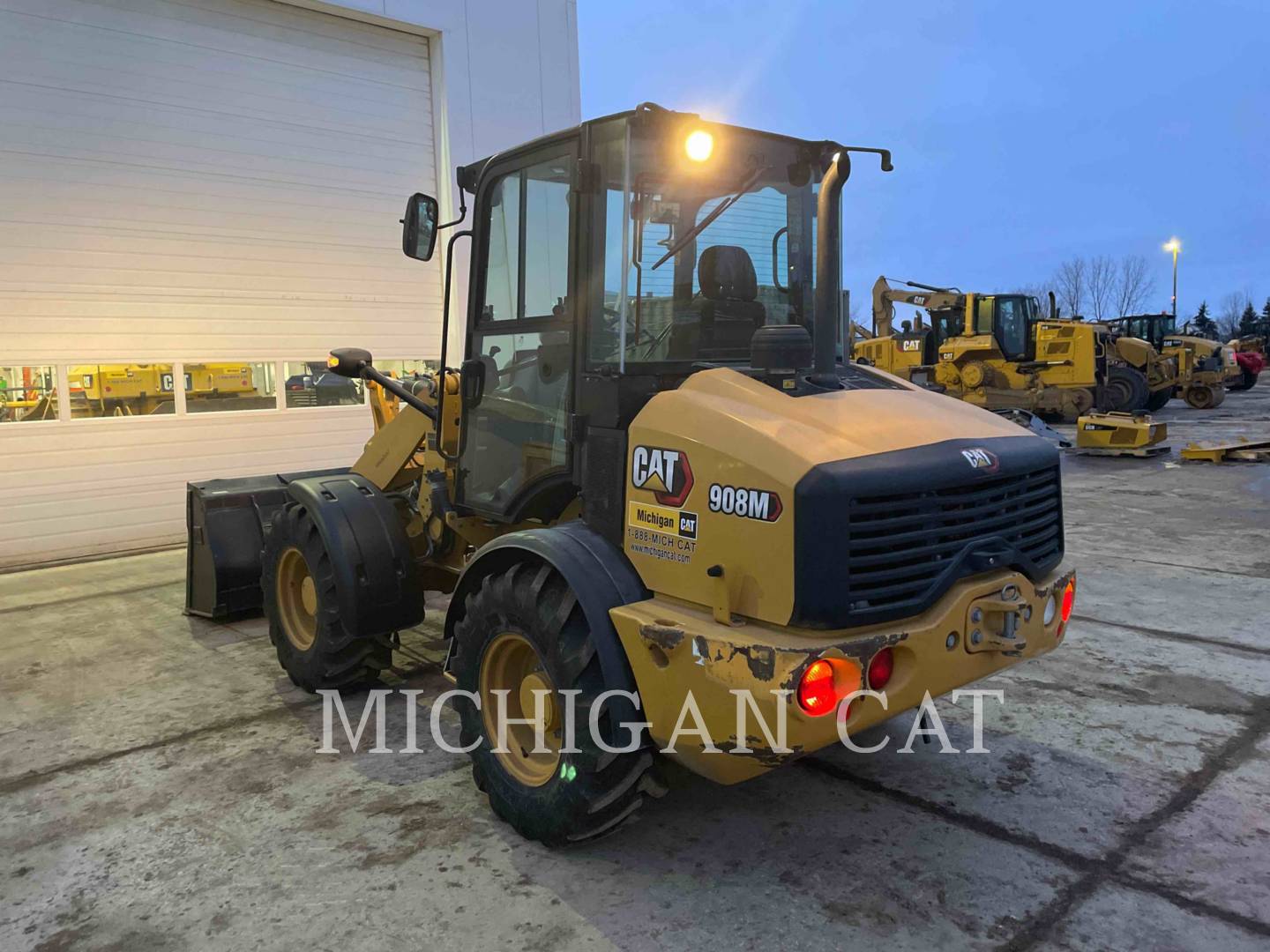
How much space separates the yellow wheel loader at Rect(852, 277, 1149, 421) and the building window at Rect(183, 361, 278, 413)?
1278cm

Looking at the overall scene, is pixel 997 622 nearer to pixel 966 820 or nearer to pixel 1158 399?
pixel 966 820

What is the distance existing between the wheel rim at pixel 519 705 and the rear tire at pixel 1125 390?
19.6m

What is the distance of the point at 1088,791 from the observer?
3443mm

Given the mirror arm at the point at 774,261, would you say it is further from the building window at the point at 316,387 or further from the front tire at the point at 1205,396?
the front tire at the point at 1205,396

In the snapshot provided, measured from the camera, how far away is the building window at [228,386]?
8.85 meters

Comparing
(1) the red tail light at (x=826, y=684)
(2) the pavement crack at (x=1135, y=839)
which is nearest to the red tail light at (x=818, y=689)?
(1) the red tail light at (x=826, y=684)

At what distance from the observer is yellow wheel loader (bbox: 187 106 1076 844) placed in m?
2.56

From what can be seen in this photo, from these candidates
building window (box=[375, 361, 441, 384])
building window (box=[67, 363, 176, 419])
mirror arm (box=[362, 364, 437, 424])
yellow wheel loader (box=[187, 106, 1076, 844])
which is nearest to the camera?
yellow wheel loader (box=[187, 106, 1076, 844])

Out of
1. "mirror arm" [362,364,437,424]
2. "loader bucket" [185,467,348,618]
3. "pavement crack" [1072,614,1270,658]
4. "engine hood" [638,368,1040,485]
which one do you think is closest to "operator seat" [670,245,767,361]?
"engine hood" [638,368,1040,485]

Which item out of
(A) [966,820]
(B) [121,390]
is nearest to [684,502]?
(A) [966,820]

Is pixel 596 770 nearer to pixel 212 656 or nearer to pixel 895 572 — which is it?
pixel 895 572

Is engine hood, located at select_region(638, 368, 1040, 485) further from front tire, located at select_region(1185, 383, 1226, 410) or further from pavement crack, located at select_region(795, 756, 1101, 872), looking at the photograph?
front tire, located at select_region(1185, 383, 1226, 410)

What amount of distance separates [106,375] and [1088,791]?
8.47 meters

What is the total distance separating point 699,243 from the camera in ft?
11.1
